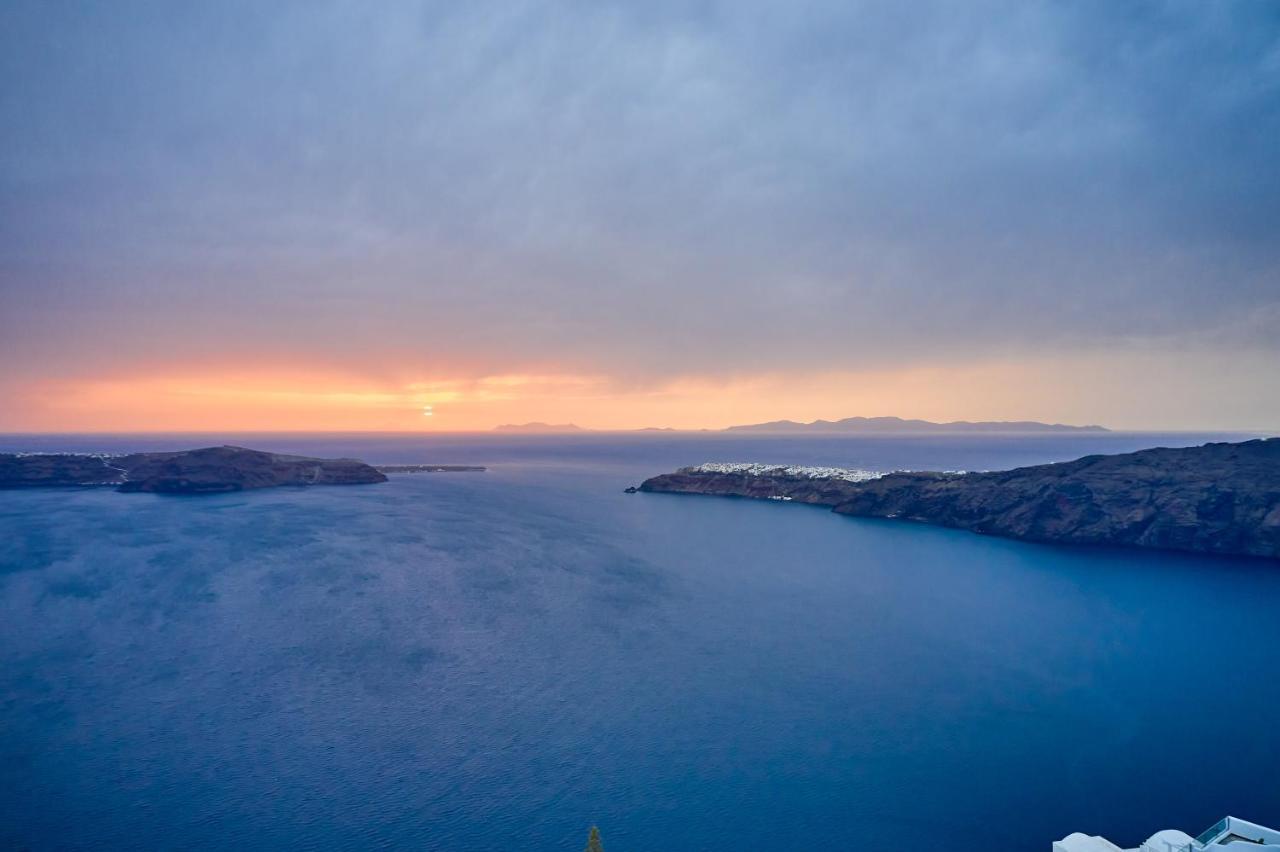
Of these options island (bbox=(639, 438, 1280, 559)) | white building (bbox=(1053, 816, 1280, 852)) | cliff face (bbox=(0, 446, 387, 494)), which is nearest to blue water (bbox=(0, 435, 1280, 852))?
white building (bbox=(1053, 816, 1280, 852))

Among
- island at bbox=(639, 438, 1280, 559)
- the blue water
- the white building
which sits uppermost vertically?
island at bbox=(639, 438, 1280, 559)

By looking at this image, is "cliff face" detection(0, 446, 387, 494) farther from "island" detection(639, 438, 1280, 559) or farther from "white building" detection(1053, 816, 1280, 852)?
"white building" detection(1053, 816, 1280, 852)

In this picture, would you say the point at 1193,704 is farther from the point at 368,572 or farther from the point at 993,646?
the point at 368,572

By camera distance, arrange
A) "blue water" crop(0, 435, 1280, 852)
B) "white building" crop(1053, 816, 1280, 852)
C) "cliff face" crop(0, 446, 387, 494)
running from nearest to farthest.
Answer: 1. "white building" crop(1053, 816, 1280, 852)
2. "blue water" crop(0, 435, 1280, 852)
3. "cliff face" crop(0, 446, 387, 494)

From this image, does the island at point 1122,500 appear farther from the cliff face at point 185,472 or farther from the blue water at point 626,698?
the cliff face at point 185,472

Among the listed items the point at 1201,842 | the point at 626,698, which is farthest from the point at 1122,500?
the point at 626,698

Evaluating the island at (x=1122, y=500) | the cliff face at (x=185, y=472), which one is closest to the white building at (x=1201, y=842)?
the island at (x=1122, y=500)

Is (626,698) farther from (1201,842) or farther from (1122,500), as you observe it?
(1122,500)
